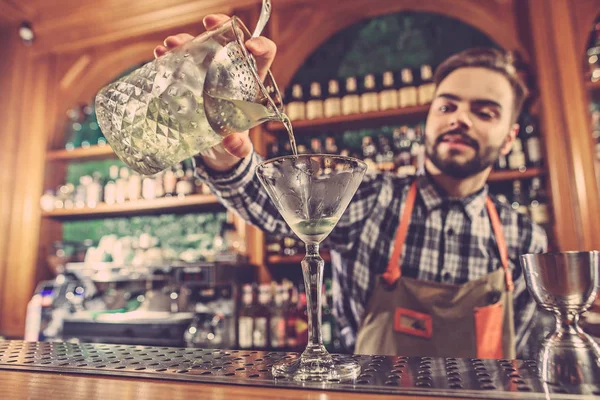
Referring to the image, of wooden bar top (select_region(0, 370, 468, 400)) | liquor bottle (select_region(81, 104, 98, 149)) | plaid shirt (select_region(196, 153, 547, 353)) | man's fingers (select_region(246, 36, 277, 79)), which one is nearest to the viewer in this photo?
wooden bar top (select_region(0, 370, 468, 400))

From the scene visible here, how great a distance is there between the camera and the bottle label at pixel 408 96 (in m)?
2.59

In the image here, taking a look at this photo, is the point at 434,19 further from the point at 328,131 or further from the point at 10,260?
the point at 10,260

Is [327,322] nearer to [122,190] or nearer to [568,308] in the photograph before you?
[122,190]

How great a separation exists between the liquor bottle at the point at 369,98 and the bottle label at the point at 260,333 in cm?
136

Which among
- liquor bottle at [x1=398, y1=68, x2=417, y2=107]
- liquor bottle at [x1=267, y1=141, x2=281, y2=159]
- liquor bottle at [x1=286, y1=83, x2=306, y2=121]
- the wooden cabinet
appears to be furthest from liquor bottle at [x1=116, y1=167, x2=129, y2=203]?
liquor bottle at [x1=398, y1=68, x2=417, y2=107]

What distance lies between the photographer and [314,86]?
9.49 feet

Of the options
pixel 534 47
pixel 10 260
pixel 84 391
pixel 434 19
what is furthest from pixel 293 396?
pixel 10 260

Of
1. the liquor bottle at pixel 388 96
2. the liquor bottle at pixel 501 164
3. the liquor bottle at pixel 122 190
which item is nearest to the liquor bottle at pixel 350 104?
the liquor bottle at pixel 388 96

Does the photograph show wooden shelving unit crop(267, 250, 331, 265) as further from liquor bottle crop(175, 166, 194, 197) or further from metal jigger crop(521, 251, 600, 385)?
metal jigger crop(521, 251, 600, 385)

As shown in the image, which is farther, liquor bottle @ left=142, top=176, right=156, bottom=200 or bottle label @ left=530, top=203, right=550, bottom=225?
liquor bottle @ left=142, top=176, right=156, bottom=200

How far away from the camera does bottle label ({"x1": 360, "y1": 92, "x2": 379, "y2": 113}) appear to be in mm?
2672

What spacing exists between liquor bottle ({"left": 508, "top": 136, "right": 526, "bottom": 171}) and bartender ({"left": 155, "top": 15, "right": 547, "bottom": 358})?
0.90 metres

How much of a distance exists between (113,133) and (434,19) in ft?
9.13

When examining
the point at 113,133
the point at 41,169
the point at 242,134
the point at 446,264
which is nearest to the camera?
the point at 113,133
